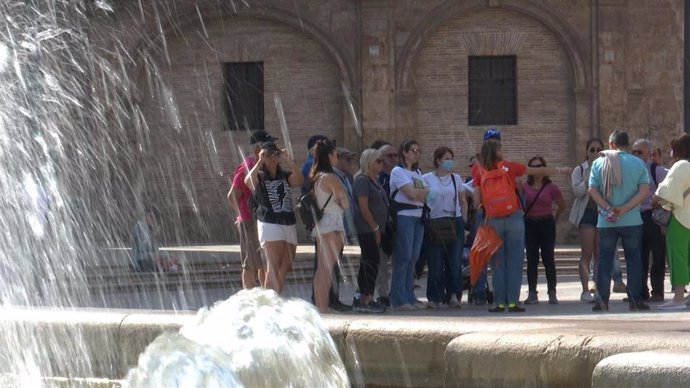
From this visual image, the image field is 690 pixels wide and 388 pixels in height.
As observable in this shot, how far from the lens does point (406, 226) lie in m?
13.6

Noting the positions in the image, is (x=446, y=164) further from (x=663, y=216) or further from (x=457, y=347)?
(x=457, y=347)

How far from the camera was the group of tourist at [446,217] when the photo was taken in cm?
1230

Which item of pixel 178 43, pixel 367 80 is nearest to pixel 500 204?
pixel 367 80

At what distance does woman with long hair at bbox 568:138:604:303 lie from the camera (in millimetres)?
14117

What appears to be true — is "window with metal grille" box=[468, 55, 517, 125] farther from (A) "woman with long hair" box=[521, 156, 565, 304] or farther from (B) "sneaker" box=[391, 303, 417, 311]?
(B) "sneaker" box=[391, 303, 417, 311]

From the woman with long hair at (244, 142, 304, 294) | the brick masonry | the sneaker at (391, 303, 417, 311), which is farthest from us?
the brick masonry

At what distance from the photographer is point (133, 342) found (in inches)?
285

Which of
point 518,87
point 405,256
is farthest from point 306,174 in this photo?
point 518,87

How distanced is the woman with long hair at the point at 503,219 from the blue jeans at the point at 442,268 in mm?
944

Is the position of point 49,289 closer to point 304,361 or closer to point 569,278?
point 569,278

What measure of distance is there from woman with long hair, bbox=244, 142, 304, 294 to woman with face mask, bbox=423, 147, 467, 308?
1962 millimetres

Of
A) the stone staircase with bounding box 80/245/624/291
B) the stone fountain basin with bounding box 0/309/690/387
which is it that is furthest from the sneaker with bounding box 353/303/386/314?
the stone fountain basin with bounding box 0/309/690/387

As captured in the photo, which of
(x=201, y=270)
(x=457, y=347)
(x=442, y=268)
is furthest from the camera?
(x=201, y=270)

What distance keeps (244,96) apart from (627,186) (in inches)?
610
